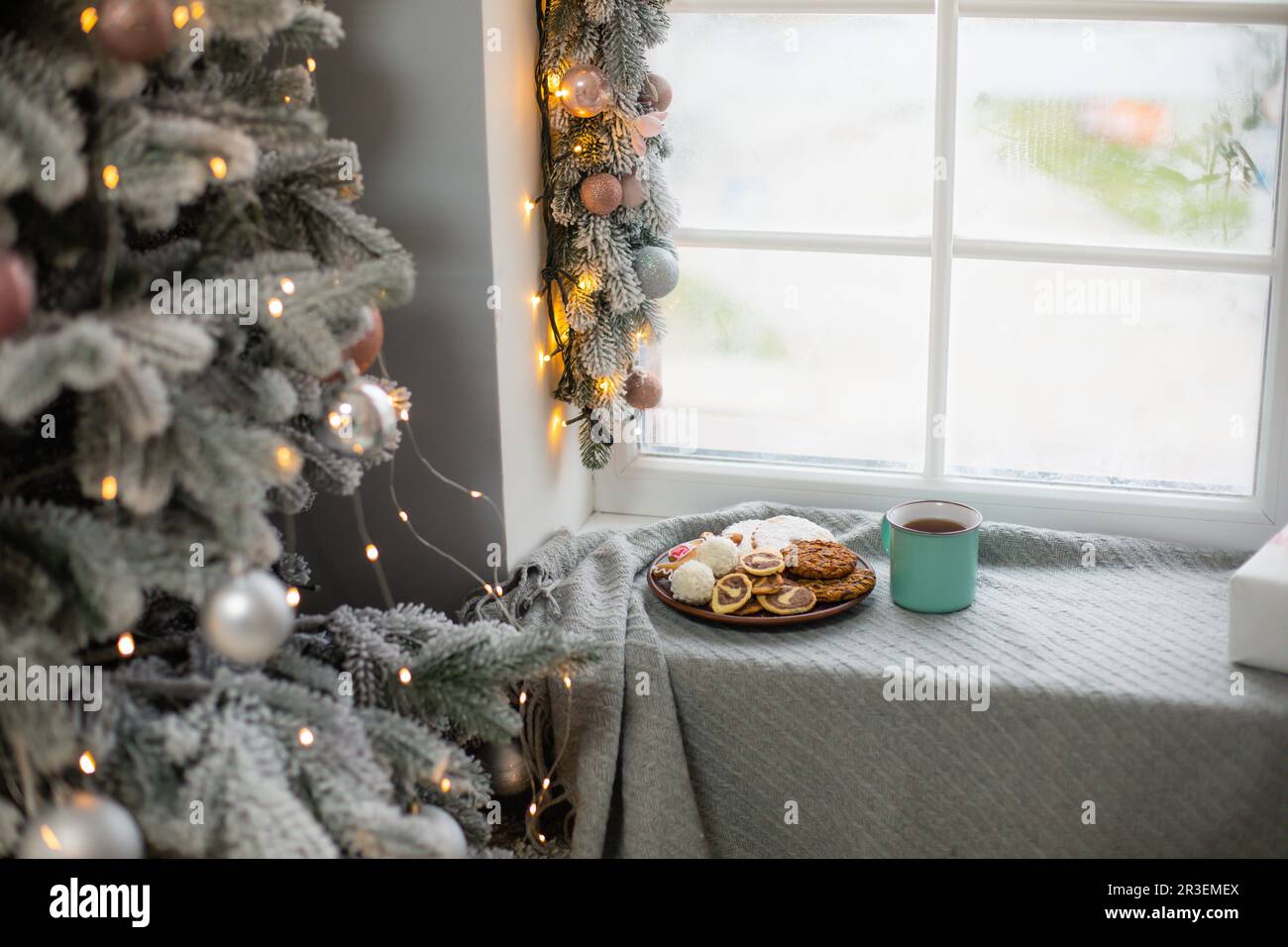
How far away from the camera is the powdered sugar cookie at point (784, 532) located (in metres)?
1.59

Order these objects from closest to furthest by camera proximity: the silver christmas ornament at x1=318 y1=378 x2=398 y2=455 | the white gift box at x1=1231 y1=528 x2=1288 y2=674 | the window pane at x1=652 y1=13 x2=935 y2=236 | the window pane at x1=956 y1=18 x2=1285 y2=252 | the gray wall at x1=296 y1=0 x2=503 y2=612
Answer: the silver christmas ornament at x1=318 y1=378 x2=398 y2=455, the white gift box at x1=1231 y1=528 x2=1288 y2=674, the gray wall at x1=296 y1=0 x2=503 y2=612, the window pane at x1=956 y1=18 x2=1285 y2=252, the window pane at x1=652 y1=13 x2=935 y2=236

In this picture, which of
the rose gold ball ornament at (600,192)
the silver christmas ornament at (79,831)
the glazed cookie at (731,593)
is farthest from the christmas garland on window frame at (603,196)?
the silver christmas ornament at (79,831)

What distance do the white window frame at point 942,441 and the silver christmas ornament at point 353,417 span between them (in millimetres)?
748

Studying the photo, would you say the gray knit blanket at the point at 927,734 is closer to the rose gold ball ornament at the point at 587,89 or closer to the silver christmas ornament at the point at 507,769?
the silver christmas ornament at the point at 507,769

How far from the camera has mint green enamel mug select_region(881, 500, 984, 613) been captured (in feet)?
4.82

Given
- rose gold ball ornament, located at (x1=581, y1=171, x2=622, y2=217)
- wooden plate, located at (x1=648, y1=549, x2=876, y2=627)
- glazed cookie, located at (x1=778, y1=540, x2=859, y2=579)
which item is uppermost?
rose gold ball ornament, located at (x1=581, y1=171, x2=622, y2=217)

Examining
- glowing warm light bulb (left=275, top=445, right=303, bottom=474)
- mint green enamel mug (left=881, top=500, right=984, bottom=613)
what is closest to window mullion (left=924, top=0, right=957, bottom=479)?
mint green enamel mug (left=881, top=500, right=984, bottom=613)

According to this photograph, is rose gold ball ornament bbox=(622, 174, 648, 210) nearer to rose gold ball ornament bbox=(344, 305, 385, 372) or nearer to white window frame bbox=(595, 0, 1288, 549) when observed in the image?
white window frame bbox=(595, 0, 1288, 549)

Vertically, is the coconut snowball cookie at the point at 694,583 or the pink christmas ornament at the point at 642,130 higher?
the pink christmas ornament at the point at 642,130

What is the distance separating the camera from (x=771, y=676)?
1.39 metres

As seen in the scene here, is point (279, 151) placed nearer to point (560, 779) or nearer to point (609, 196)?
point (609, 196)

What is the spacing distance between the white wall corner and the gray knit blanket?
0.61ft
